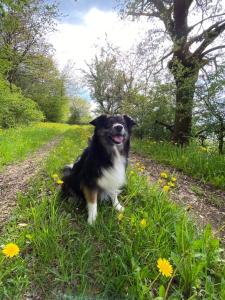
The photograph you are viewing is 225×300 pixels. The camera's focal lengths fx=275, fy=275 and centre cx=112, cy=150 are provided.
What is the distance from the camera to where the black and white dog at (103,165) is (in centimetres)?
334

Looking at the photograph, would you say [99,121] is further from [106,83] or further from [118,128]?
[106,83]

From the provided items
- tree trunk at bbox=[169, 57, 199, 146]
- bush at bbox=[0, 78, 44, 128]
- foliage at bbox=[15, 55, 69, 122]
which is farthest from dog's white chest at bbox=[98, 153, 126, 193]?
foliage at bbox=[15, 55, 69, 122]

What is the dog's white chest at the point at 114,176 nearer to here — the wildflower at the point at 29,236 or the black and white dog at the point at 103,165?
the black and white dog at the point at 103,165

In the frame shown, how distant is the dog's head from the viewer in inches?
134

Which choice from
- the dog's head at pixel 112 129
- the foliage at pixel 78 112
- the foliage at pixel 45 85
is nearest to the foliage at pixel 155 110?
the dog's head at pixel 112 129

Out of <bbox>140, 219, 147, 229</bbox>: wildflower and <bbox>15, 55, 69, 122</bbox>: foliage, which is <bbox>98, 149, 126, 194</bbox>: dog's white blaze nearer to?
<bbox>140, 219, 147, 229</bbox>: wildflower

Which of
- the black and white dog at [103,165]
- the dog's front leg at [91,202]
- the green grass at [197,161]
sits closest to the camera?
the dog's front leg at [91,202]

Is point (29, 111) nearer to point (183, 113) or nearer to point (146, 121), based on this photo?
point (146, 121)

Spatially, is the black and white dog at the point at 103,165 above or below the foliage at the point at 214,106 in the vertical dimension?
below

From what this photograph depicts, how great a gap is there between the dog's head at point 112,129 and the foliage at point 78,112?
137 ft

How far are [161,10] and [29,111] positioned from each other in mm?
9845

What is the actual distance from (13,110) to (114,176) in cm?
1382

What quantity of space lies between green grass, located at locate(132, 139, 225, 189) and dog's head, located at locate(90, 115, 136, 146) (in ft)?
9.50

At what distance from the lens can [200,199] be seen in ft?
15.4
